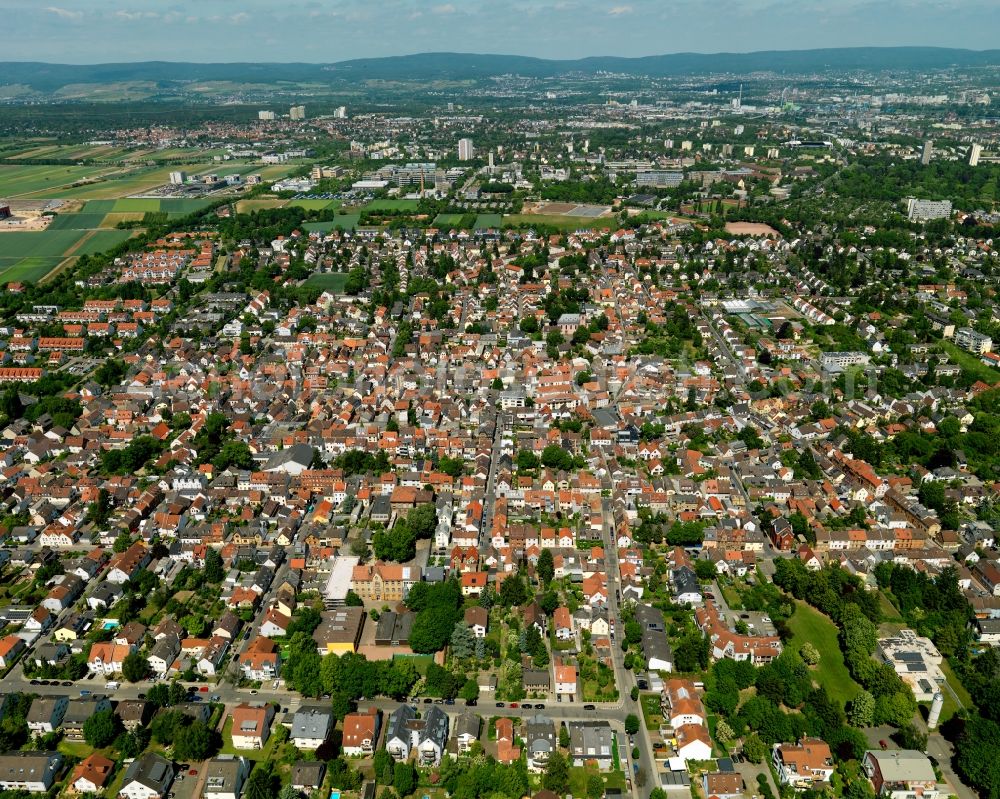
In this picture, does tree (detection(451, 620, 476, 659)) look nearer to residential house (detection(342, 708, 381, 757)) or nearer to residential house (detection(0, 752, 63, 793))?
residential house (detection(342, 708, 381, 757))

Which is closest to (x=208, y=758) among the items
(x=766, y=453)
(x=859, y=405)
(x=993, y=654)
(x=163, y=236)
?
(x=993, y=654)

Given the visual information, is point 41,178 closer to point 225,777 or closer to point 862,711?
point 225,777

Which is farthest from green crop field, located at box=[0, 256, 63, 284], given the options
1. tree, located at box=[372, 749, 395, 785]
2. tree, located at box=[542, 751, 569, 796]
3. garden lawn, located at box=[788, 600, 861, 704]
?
garden lawn, located at box=[788, 600, 861, 704]

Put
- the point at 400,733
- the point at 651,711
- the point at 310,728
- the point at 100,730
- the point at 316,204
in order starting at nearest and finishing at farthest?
the point at 400,733
the point at 100,730
the point at 310,728
the point at 651,711
the point at 316,204

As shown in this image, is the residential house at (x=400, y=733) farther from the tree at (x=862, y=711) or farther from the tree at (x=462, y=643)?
the tree at (x=862, y=711)

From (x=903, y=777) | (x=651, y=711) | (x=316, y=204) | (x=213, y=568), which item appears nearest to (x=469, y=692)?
(x=651, y=711)

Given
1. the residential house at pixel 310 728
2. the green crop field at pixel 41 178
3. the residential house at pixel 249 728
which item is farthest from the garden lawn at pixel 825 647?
the green crop field at pixel 41 178

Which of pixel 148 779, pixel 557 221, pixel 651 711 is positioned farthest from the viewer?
pixel 557 221
